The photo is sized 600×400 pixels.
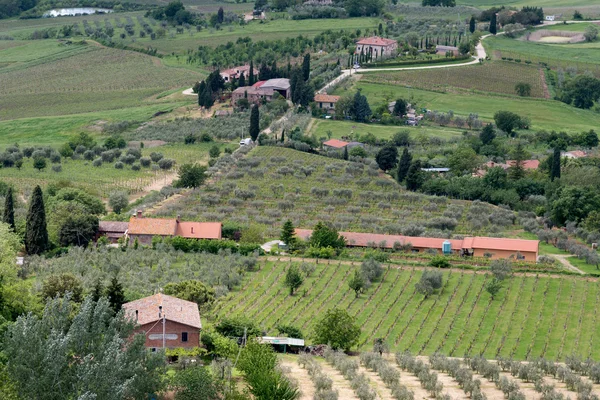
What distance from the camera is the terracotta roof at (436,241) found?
7412 centimetres

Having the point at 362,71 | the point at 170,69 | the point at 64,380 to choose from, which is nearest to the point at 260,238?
the point at 64,380

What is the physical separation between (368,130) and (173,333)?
63109 mm

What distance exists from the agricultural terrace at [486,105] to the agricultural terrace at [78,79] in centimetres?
2232

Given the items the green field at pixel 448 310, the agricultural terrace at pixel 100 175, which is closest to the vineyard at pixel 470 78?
the agricultural terrace at pixel 100 175

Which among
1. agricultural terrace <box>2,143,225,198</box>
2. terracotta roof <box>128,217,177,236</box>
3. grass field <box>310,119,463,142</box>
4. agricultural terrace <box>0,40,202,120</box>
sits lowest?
agricultural terrace <box>0,40,202,120</box>

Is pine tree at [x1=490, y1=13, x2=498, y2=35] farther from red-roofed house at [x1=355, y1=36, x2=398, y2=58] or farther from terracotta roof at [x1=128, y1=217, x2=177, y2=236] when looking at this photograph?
terracotta roof at [x1=128, y1=217, x2=177, y2=236]

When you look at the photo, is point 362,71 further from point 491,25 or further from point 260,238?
point 260,238

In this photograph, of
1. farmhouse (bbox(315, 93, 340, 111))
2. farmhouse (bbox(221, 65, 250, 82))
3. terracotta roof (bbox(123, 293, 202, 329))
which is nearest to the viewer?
terracotta roof (bbox(123, 293, 202, 329))

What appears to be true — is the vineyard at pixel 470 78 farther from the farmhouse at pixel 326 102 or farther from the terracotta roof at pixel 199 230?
the terracotta roof at pixel 199 230

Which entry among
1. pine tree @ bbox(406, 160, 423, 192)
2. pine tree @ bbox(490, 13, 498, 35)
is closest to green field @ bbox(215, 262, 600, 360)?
pine tree @ bbox(406, 160, 423, 192)

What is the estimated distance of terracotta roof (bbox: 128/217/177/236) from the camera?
7569cm

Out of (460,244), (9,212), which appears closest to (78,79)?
(9,212)

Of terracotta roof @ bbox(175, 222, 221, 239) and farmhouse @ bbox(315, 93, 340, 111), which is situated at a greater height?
terracotta roof @ bbox(175, 222, 221, 239)

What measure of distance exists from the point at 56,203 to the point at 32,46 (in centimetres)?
8615
